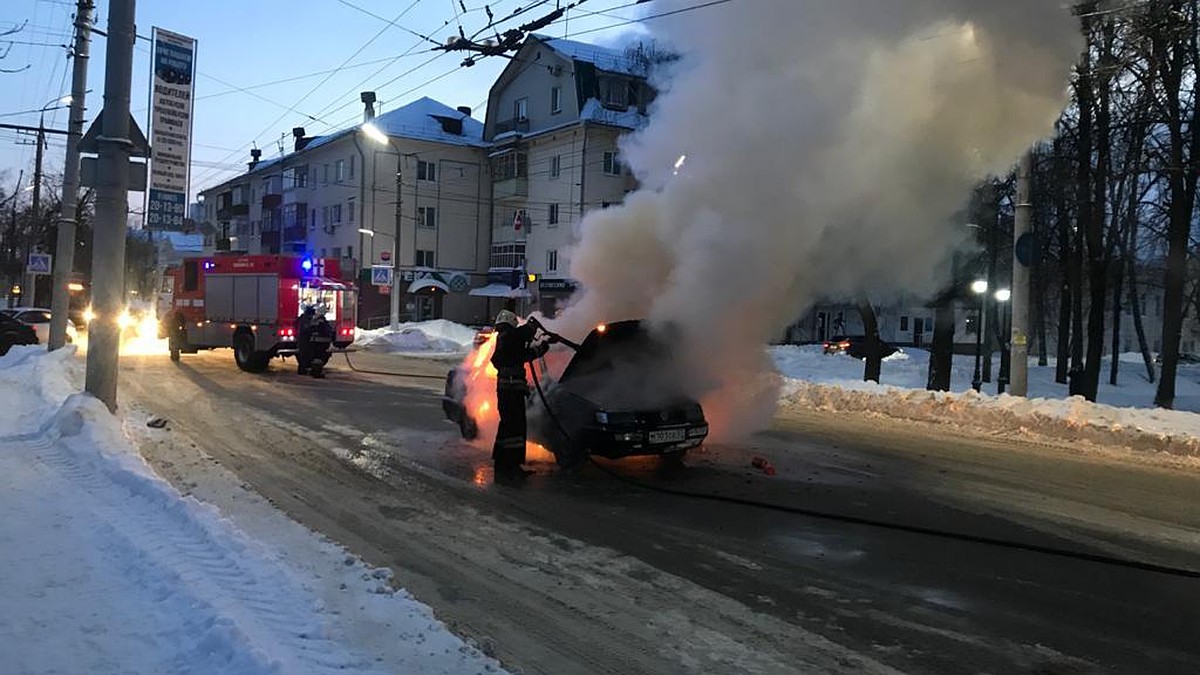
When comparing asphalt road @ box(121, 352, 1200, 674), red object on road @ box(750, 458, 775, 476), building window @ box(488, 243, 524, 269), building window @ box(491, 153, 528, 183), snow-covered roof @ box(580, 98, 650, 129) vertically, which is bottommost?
asphalt road @ box(121, 352, 1200, 674)

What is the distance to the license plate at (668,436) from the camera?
857 cm

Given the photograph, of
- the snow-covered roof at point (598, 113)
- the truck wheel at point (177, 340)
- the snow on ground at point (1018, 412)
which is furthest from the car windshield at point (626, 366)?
the snow-covered roof at point (598, 113)

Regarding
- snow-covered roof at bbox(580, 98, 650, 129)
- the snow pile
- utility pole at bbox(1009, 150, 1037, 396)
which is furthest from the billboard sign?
snow-covered roof at bbox(580, 98, 650, 129)

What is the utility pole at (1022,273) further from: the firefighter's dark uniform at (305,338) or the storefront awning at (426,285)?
the storefront awning at (426,285)

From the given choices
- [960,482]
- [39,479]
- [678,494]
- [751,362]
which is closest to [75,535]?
[39,479]

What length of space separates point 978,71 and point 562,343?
531 cm

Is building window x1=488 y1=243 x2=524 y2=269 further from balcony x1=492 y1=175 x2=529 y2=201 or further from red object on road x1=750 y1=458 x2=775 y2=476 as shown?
red object on road x1=750 y1=458 x2=775 y2=476

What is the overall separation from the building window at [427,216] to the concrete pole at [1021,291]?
3945 centimetres

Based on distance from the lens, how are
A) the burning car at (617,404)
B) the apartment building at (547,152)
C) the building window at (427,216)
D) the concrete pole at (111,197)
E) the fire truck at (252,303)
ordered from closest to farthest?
the burning car at (617,404), the concrete pole at (111,197), the fire truck at (252,303), the apartment building at (547,152), the building window at (427,216)

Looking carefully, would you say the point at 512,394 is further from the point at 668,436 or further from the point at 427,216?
the point at 427,216

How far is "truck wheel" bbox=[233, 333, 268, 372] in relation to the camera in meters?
20.5

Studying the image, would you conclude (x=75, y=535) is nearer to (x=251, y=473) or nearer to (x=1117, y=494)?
(x=251, y=473)

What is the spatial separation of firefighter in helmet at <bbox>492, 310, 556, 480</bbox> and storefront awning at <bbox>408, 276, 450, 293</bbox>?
4018 cm

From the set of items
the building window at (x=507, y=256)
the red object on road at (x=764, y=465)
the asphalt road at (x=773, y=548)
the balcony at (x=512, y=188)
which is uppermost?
the balcony at (x=512, y=188)
